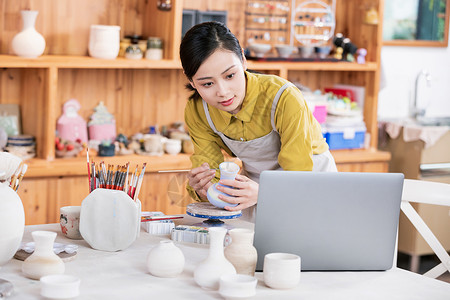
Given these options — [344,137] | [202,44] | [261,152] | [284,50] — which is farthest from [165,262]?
[344,137]

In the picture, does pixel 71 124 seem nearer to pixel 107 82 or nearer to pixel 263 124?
pixel 107 82

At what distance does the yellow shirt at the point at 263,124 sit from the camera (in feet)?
7.31

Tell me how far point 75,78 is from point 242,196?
2.13 metres

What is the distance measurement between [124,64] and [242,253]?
222cm

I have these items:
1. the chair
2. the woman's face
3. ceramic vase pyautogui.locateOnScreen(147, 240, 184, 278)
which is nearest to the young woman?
the woman's face

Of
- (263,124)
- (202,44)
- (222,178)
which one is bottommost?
(222,178)

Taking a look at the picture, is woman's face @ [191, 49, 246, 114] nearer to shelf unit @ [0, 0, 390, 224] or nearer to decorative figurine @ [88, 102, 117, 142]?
shelf unit @ [0, 0, 390, 224]

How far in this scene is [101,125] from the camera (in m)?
4.01

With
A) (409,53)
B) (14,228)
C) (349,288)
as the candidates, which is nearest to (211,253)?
(349,288)

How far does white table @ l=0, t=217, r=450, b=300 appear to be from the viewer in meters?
1.64

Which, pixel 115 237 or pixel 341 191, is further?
pixel 115 237

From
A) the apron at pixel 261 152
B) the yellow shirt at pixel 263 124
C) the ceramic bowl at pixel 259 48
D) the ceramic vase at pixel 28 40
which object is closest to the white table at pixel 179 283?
the yellow shirt at pixel 263 124

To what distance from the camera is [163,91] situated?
4.23m

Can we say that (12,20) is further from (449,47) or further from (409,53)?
(449,47)
